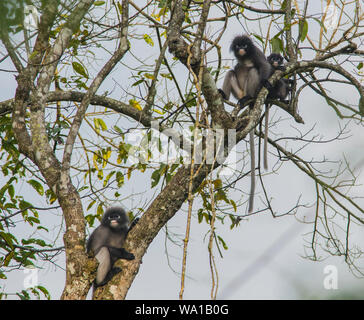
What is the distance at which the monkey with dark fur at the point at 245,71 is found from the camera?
5.30 metres

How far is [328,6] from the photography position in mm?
4910

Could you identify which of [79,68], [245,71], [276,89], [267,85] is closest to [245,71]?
[245,71]

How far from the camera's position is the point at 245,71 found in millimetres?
5543

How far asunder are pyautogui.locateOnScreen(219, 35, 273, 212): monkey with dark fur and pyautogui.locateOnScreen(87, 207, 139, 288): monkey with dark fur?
155 centimetres

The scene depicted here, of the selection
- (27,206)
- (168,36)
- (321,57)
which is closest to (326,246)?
(321,57)

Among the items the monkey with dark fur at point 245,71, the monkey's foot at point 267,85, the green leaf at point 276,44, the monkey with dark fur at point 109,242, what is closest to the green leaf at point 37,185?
the monkey with dark fur at point 109,242

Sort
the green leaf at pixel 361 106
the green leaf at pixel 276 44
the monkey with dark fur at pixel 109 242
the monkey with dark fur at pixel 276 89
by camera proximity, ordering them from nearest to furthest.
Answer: the monkey with dark fur at pixel 109 242 < the green leaf at pixel 361 106 < the green leaf at pixel 276 44 < the monkey with dark fur at pixel 276 89

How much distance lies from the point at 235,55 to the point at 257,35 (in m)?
1.01

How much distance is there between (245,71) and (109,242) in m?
2.28

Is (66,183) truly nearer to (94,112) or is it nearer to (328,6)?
(94,112)

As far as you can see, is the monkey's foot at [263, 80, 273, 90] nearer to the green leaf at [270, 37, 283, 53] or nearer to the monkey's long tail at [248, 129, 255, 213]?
the green leaf at [270, 37, 283, 53]

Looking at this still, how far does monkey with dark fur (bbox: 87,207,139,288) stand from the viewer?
143 inches

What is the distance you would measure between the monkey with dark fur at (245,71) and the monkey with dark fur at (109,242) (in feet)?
5.08

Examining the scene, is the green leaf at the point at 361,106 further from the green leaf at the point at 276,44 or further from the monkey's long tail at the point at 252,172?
the monkey's long tail at the point at 252,172
